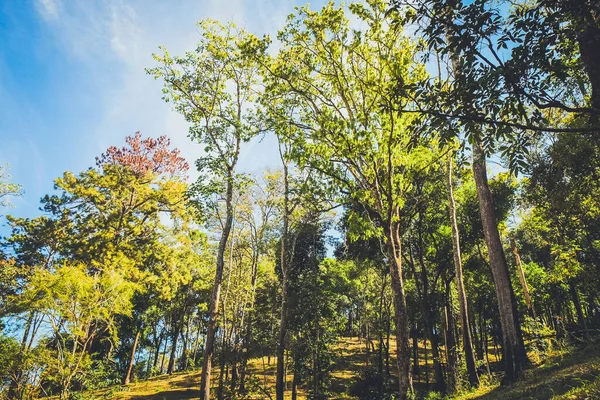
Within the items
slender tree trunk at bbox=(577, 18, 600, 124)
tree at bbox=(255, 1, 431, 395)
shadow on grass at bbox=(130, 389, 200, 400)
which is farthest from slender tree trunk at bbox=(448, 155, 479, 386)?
shadow on grass at bbox=(130, 389, 200, 400)

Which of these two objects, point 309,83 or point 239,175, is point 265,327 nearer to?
point 239,175

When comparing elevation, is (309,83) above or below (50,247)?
above

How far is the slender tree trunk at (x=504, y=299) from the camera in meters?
8.99

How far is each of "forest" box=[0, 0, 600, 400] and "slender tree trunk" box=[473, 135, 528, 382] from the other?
0.16ft

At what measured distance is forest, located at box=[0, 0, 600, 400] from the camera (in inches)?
157

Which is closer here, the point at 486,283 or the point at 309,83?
the point at 309,83

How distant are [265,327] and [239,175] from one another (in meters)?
15.5

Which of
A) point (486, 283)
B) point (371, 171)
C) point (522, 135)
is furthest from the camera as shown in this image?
point (486, 283)

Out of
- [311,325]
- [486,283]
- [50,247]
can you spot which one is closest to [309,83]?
[311,325]

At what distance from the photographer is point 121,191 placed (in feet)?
64.2

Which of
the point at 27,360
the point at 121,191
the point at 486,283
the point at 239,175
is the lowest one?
the point at 27,360

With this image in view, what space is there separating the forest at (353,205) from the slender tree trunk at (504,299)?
5 cm

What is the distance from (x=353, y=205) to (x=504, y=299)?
546cm

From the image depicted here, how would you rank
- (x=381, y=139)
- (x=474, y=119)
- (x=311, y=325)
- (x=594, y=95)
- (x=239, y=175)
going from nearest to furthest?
1. (x=474, y=119)
2. (x=594, y=95)
3. (x=381, y=139)
4. (x=239, y=175)
5. (x=311, y=325)
